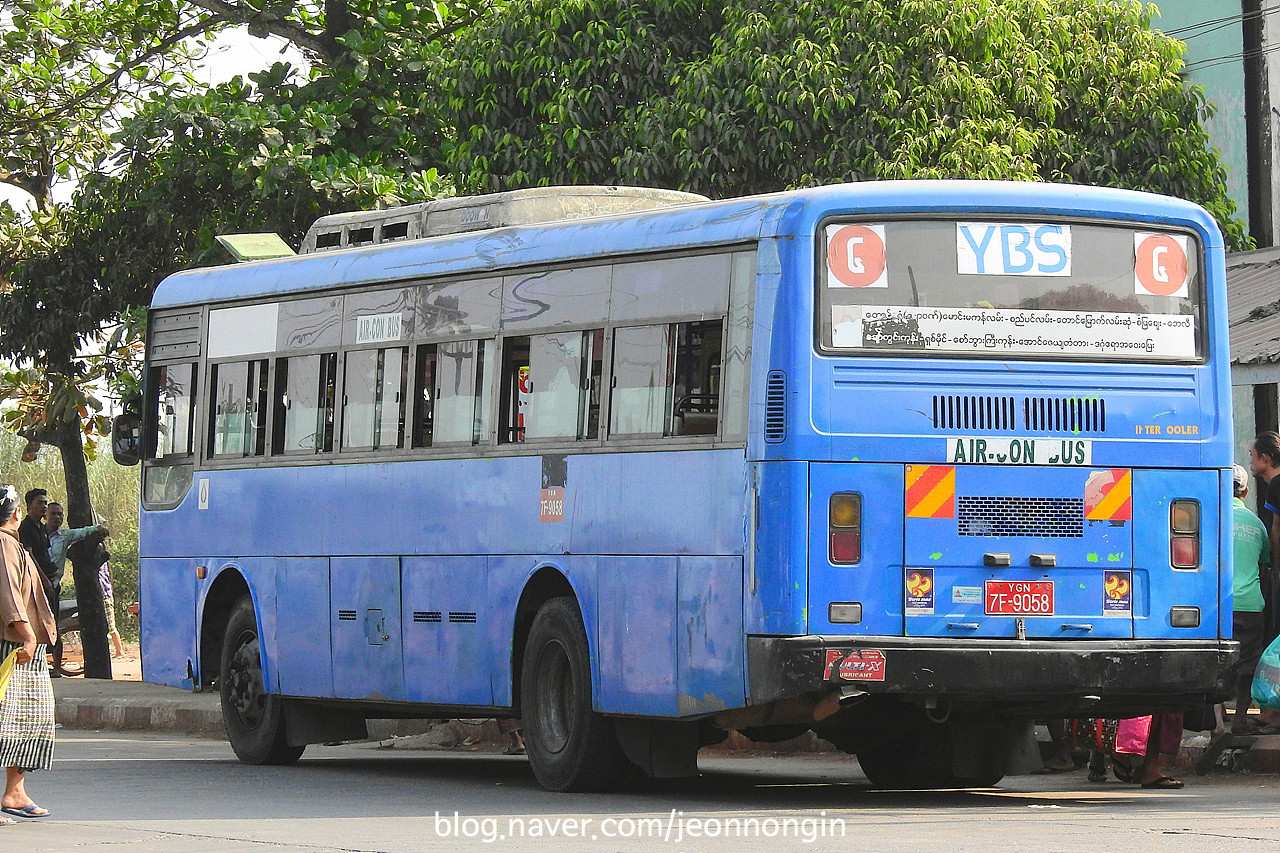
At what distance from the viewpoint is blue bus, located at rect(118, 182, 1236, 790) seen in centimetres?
1041

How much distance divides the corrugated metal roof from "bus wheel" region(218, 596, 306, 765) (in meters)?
7.26

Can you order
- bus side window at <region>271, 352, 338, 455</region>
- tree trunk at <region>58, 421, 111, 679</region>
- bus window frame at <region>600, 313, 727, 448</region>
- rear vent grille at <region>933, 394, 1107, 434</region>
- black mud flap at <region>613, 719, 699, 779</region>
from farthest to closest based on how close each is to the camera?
1. tree trunk at <region>58, 421, 111, 679</region>
2. bus side window at <region>271, 352, 338, 455</region>
3. black mud flap at <region>613, 719, 699, 779</region>
4. bus window frame at <region>600, 313, 727, 448</region>
5. rear vent grille at <region>933, 394, 1107, 434</region>

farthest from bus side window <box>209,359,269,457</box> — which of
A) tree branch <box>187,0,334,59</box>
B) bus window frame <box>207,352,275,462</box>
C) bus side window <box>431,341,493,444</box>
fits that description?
tree branch <box>187,0,334,59</box>

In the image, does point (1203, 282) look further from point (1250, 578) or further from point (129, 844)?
point (129, 844)

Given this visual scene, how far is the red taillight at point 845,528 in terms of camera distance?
10391 mm

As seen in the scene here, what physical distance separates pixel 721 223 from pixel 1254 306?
9.40 m

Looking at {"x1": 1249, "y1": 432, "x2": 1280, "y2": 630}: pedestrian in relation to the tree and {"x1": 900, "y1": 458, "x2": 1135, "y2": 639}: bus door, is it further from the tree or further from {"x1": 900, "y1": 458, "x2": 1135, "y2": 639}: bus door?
the tree

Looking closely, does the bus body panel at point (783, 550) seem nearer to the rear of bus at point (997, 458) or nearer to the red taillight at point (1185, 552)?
the rear of bus at point (997, 458)

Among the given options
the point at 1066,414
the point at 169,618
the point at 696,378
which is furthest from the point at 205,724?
the point at 1066,414

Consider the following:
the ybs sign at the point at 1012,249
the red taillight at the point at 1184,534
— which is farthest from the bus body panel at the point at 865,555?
the red taillight at the point at 1184,534

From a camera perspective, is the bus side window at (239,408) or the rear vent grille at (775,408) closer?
the rear vent grille at (775,408)

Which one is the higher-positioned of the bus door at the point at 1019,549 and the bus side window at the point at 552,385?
the bus side window at the point at 552,385

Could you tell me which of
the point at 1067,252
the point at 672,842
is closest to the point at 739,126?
the point at 1067,252

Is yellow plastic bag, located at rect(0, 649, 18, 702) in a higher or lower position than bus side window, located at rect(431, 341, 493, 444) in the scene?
lower
